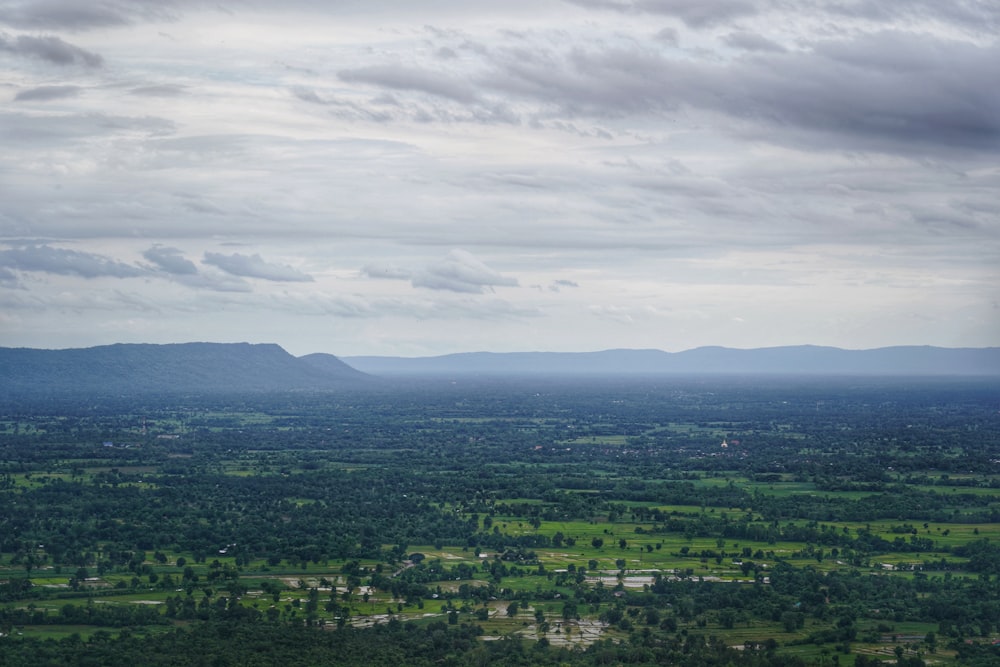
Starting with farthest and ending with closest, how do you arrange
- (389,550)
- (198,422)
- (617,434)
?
(198,422)
(617,434)
(389,550)

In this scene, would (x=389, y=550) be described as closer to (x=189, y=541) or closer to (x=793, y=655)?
(x=189, y=541)

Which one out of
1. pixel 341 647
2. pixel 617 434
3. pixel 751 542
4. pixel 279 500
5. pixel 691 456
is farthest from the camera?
pixel 617 434

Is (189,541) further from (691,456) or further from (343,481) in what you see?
(691,456)

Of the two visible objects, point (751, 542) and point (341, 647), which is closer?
point (341, 647)

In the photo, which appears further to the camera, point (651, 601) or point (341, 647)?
point (651, 601)

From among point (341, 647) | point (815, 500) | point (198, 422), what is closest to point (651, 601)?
point (341, 647)

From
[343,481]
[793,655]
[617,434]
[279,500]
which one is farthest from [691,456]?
[793,655]
